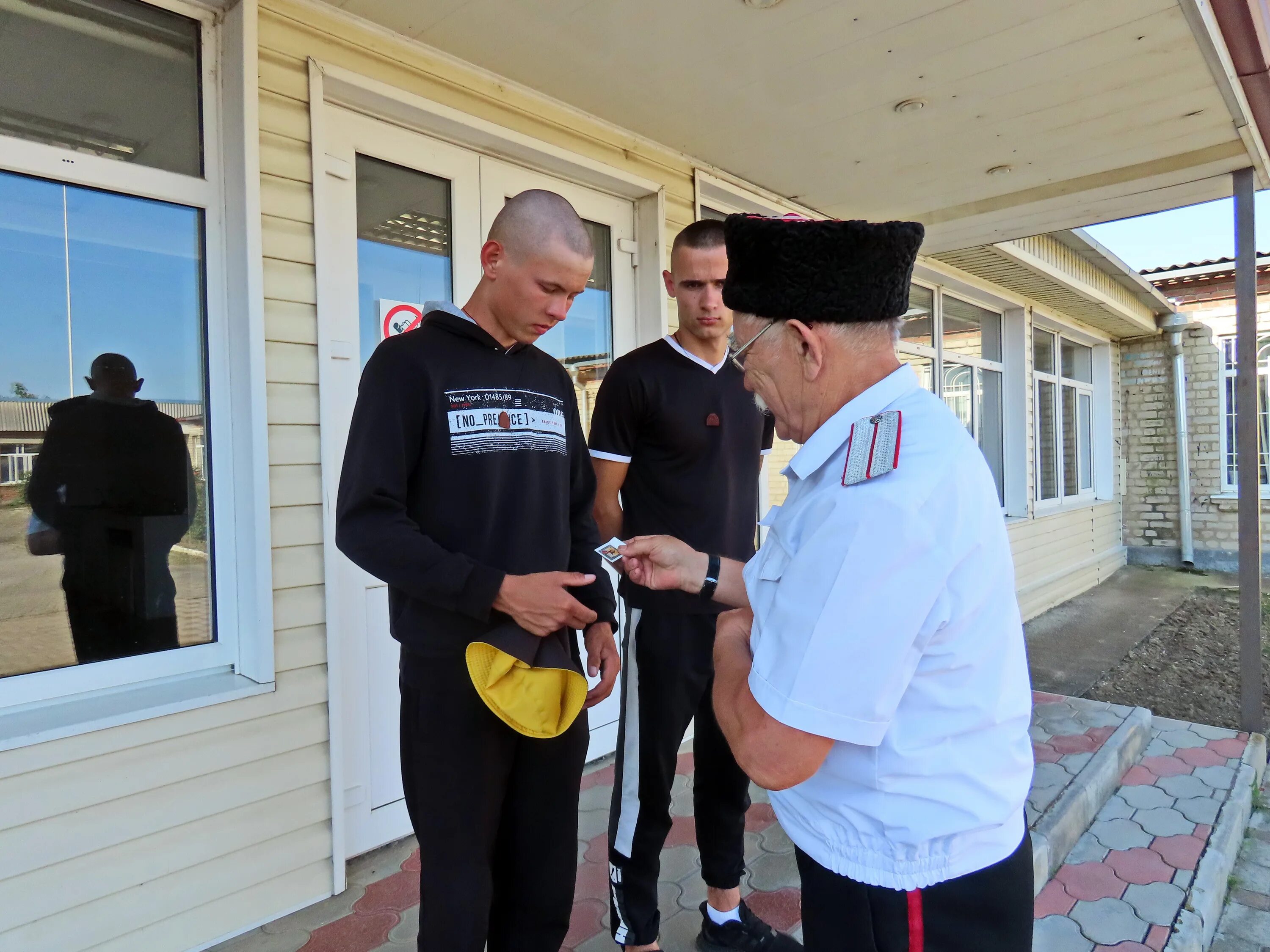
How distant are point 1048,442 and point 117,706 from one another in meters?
10.2

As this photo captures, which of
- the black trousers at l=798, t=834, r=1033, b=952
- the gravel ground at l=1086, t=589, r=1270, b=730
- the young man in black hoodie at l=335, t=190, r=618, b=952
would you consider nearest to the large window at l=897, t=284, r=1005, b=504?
the gravel ground at l=1086, t=589, r=1270, b=730

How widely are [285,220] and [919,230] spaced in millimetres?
1993

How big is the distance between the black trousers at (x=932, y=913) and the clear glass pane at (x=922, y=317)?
20.3 ft

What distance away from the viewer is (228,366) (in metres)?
2.26

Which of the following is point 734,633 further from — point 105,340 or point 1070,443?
point 1070,443

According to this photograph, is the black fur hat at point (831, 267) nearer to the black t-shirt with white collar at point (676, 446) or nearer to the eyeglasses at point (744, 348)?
the eyeglasses at point (744, 348)

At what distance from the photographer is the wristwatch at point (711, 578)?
5.26 feet

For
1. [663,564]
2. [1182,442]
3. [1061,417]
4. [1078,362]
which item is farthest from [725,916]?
[1182,442]

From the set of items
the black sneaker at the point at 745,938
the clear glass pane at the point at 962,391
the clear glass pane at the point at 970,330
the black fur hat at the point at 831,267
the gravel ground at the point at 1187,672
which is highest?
the clear glass pane at the point at 970,330

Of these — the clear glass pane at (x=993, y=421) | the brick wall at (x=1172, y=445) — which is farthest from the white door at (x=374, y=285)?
the brick wall at (x=1172, y=445)

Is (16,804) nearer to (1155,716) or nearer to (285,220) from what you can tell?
(285,220)

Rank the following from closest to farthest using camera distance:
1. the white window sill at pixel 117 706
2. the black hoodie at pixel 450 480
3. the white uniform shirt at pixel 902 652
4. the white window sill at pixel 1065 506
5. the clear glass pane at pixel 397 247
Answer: the white uniform shirt at pixel 902 652, the black hoodie at pixel 450 480, the white window sill at pixel 117 706, the clear glass pane at pixel 397 247, the white window sill at pixel 1065 506

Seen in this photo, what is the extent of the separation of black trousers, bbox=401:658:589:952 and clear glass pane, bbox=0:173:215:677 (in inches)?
45.9

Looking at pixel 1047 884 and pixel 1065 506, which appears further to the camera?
pixel 1065 506
